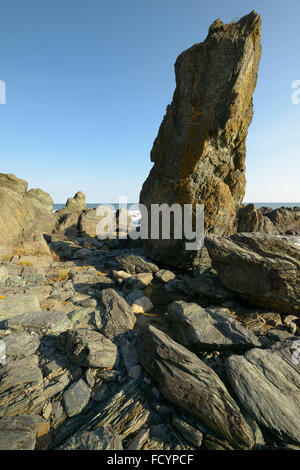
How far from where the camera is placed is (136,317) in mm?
6652

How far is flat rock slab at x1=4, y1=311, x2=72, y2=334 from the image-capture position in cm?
545

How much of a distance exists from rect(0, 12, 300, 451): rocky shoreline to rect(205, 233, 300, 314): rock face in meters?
0.04

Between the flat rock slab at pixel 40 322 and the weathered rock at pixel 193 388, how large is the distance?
2615 millimetres

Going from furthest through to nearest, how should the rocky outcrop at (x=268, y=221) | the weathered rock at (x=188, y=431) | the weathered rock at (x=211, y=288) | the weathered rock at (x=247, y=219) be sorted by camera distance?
the rocky outcrop at (x=268, y=221), the weathered rock at (x=247, y=219), the weathered rock at (x=211, y=288), the weathered rock at (x=188, y=431)

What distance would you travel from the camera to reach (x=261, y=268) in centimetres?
643

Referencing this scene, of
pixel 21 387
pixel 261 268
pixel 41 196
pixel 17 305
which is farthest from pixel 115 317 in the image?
pixel 41 196

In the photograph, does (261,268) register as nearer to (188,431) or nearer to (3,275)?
(188,431)

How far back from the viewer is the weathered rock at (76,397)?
3.61 m

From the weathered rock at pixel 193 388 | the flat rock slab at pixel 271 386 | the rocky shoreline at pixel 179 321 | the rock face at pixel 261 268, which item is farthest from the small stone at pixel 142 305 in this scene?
the flat rock slab at pixel 271 386

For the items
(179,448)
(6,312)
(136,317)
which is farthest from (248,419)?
(6,312)

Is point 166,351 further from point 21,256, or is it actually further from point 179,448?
point 21,256

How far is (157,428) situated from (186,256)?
7819 mm

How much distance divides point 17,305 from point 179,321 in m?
5.05

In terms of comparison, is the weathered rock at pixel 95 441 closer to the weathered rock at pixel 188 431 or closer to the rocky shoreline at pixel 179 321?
the rocky shoreline at pixel 179 321
